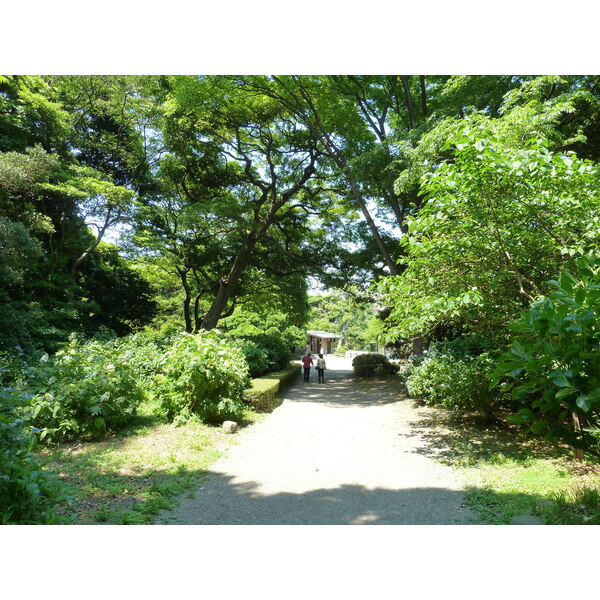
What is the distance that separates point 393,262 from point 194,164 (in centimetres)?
852

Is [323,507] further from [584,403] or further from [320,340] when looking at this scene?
[320,340]

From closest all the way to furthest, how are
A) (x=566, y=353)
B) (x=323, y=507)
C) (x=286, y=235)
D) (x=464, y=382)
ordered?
(x=566, y=353), (x=323, y=507), (x=464, y=382), (x=286, y=235)

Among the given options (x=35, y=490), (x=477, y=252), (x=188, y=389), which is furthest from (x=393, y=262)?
(x=35, y=490)

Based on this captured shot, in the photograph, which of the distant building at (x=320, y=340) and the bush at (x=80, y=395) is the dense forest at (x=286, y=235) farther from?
the distant building at (x=320, y=340)

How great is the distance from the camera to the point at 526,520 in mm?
2959

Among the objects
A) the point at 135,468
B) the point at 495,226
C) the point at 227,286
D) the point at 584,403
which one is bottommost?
the point at 135,468

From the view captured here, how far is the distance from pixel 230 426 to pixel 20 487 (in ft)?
12.8

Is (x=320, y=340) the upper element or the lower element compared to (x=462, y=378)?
lower

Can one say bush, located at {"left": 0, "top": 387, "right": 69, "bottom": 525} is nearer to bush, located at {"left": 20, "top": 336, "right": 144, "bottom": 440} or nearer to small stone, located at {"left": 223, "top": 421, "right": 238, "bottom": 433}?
bush, located at {"left": 20, "top": 336, "right": 144, "bottom": 440}

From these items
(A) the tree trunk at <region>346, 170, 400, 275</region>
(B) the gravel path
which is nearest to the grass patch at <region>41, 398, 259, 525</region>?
(B) the gravel path

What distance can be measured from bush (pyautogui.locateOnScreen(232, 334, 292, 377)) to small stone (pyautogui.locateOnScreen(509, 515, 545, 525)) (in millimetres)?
7619

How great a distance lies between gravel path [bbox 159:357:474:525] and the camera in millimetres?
3234

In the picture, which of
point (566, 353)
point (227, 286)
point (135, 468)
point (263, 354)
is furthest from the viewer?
point (227, 286)

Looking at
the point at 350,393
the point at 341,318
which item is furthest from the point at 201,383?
the point at 341,318
